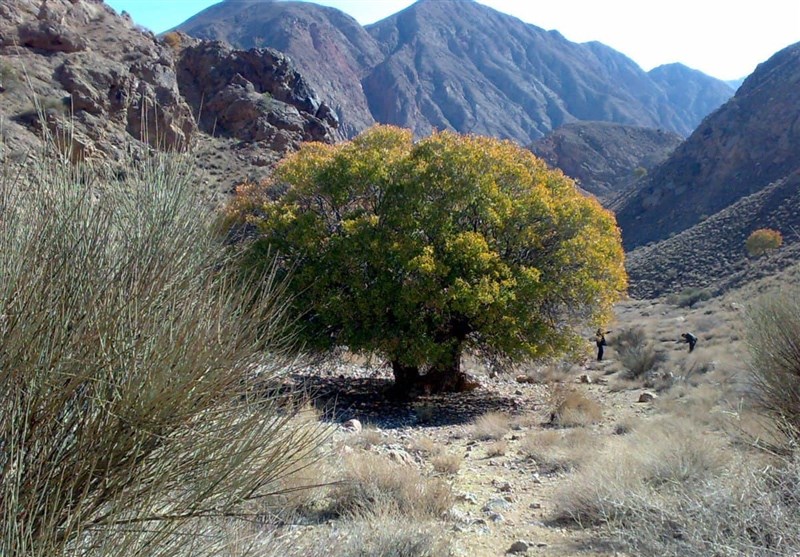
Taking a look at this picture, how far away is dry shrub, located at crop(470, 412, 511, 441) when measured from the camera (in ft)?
36.9

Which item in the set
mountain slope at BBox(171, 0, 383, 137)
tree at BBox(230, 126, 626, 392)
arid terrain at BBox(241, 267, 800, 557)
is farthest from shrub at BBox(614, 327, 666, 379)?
mountain slope at BBox(171, 0, 383, 137)

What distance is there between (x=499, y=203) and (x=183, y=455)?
1105 cm

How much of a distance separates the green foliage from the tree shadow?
913 inches

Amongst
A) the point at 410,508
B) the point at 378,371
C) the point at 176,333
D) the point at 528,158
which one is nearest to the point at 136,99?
the point at 378,371

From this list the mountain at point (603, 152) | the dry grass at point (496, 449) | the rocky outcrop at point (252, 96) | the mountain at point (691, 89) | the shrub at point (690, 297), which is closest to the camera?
the dry grass at point (496, 449)

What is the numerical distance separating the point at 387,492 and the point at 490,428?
512 cm

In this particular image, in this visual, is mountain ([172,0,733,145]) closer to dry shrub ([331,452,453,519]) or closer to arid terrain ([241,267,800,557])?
arid terrain ([241,267,800,557])

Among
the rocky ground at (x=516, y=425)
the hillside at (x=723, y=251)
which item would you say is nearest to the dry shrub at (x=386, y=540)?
the rocky ground at (x=516, y=425)

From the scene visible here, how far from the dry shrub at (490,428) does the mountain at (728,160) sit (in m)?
38.0

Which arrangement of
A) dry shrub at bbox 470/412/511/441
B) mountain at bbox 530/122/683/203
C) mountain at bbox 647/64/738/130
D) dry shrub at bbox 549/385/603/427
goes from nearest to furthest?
1. dry shrub at bbox 470/412/511/441
2. dry shrub at bbox 549/385/603/427
3. mountain at bbox 530/122/683/203
4. mountain at bbox 647/64/738/130

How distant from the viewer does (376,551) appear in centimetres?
507

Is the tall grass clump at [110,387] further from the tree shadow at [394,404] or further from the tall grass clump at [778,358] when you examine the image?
the tree shadow at [394,404]

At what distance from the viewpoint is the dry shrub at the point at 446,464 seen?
877cm

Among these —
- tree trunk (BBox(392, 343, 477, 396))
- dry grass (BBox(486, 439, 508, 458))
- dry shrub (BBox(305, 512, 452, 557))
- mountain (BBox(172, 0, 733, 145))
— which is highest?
mountain (BBox(172, 0, 733, 145))
